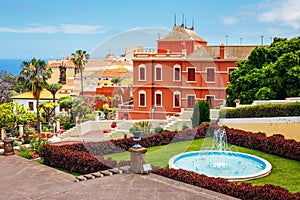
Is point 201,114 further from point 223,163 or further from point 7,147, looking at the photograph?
point 7,147

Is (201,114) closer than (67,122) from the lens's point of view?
Yes

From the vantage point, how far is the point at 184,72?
30922 mm

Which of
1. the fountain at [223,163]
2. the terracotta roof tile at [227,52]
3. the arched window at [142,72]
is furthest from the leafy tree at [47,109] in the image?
the fountain at [223,163]

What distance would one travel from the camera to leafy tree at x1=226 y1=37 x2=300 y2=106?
22172mm

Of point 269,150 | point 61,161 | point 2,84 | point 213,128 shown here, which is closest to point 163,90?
point 213,128

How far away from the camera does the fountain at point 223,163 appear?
13.2 metres

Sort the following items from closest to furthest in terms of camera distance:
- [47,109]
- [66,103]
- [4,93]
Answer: [47,109], [66,103], [4,93]

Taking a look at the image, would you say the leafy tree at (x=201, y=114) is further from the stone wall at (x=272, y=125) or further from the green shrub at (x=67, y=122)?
the green shrub at (x=67, y=122)

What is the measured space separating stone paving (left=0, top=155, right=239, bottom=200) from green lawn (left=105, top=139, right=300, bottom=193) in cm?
260

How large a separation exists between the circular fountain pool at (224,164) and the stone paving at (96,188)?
84.7 inches

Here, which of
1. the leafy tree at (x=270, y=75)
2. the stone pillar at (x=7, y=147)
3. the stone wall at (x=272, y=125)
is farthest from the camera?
the leafy tree at (x=270, y=75)

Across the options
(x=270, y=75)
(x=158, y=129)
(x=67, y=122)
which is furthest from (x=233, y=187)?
(x=67, y=122)

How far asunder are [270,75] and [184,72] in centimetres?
924

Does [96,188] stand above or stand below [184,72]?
below
